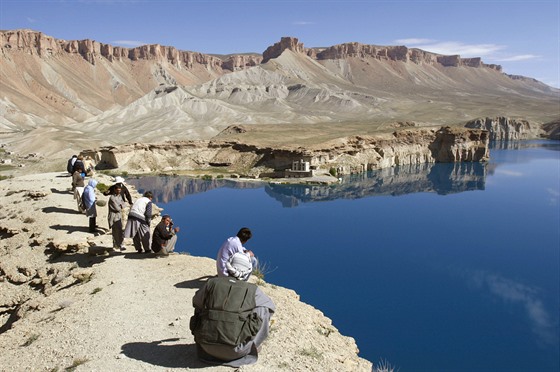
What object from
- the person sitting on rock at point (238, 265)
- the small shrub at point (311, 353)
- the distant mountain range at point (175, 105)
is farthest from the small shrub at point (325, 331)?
the distant mountain range at point (175, 105)

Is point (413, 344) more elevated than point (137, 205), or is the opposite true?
point (137, 205)

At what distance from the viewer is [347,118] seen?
479ft

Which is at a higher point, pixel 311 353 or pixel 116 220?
pixel 116 220

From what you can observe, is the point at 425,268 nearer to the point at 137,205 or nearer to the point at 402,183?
the point at 137,205

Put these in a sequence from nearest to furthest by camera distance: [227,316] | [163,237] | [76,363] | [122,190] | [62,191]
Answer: [227,316], [76,363], [163,237], [122,190], [62,191]

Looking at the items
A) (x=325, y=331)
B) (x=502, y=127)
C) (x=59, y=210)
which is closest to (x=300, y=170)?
(x=59, y=210)

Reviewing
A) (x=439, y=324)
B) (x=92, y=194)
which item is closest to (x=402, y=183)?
(x=439, y=324)

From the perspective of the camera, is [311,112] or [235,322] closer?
[235,322]

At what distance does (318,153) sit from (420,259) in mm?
37305

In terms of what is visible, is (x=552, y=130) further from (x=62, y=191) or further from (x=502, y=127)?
(x=62, y=191)

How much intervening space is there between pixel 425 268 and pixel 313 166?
123 feet

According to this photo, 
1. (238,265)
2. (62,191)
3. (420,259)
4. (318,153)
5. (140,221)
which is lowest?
(420,259)

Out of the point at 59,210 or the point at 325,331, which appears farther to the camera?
the point at 59,210

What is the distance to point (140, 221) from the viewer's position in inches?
556
